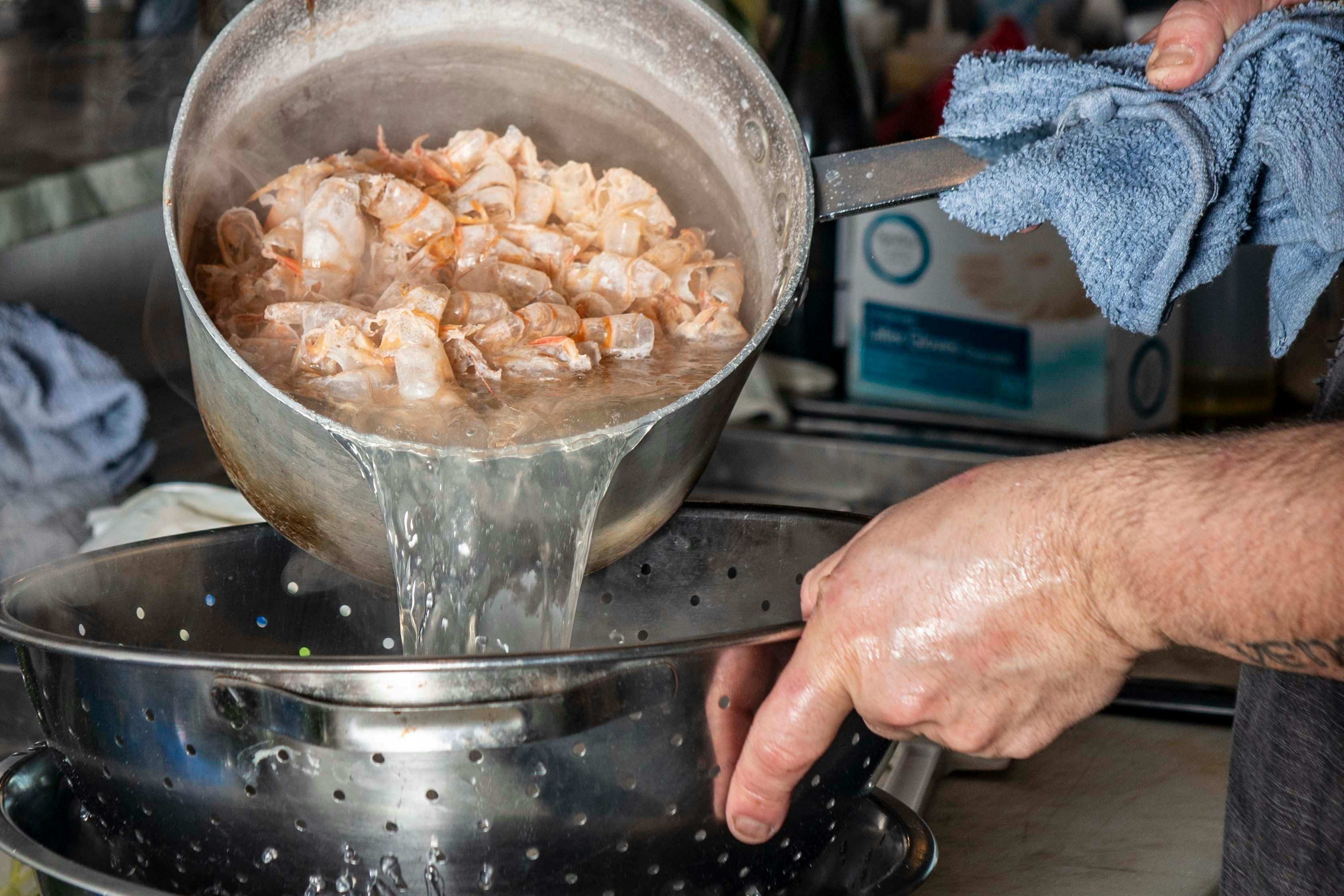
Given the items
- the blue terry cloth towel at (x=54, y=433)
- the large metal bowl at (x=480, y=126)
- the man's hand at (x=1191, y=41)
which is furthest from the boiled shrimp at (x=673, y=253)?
the blue terry cloth towel at (x=54, y=433)

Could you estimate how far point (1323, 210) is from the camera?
84 centimetres

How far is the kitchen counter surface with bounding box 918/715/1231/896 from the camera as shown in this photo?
982 mm

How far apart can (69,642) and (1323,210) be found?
0.84m

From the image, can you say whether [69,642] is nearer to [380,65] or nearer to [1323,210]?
[380,65]

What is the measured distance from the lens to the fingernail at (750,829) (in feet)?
2.46

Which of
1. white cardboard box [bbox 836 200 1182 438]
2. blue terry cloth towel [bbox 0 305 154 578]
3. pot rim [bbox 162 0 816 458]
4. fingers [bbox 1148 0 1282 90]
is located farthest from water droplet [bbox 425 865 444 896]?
white cardboard box [bbox 836 200 1182 438]

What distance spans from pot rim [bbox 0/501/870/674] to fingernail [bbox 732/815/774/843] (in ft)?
0.37

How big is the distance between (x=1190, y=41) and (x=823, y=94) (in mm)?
1381

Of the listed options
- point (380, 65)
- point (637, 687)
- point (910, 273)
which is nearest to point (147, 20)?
point (380, 65)

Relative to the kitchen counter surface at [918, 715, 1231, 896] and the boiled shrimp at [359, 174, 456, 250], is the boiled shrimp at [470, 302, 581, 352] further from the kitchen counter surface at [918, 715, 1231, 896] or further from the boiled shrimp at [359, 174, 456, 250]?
the kitchen counter surface at [918, 715, 1231, 896]

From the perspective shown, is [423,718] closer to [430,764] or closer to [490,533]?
[430,764]

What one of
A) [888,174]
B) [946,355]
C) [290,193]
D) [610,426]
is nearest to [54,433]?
[290,193]

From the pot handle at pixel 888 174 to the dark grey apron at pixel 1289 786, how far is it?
12.5 inches

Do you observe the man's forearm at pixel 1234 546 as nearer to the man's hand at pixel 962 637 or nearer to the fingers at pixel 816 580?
the man's hand at pixel 962 637
